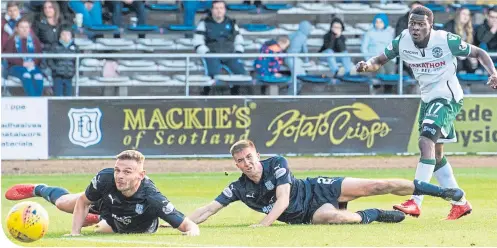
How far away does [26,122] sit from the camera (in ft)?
74.7

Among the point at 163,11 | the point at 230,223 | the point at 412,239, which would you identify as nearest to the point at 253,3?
the point at 163,11

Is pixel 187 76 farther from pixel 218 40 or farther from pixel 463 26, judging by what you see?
pixel 463 26

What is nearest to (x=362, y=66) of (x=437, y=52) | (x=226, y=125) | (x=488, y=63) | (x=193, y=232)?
(x=437, y=52)

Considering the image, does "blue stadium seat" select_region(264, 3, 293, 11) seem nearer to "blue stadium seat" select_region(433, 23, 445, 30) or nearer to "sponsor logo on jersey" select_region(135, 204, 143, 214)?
"blue stadium seat" select_region(433, 23, 445, 30)

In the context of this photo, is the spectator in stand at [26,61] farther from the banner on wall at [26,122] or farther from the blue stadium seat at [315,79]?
the blue stadium seat at [315,79]

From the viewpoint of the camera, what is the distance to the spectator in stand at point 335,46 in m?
24.7

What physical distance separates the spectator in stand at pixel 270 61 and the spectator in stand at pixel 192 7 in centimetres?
201

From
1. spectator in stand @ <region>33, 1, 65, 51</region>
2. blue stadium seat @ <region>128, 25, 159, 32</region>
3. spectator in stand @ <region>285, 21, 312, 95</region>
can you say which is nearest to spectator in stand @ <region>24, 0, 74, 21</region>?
spectator in stand @ <region>33, 1, 65, 51</region>

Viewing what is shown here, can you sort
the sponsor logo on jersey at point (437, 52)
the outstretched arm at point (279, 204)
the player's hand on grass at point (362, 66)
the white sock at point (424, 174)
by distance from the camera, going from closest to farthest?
1. the outstretched arm at point (279, 204)
2. the white sock at point (424, 174)
3. the sponsor logo on jersey at point (437, 52)
4. the player's hand on grass at point (362, 66)

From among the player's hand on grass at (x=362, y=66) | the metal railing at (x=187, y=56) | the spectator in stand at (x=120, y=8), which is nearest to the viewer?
the player's hand on grass at (x=362, y=66)

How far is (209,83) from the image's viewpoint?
23688 millimetres

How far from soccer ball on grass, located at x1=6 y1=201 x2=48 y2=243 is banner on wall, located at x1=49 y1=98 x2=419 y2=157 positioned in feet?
40.2

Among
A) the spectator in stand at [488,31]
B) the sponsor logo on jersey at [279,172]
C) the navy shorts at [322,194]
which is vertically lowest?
the navy shorts at [322,194]

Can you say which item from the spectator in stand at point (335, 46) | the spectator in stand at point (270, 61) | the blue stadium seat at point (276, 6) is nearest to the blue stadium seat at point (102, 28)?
the spectator in stand at point (270, 61)
